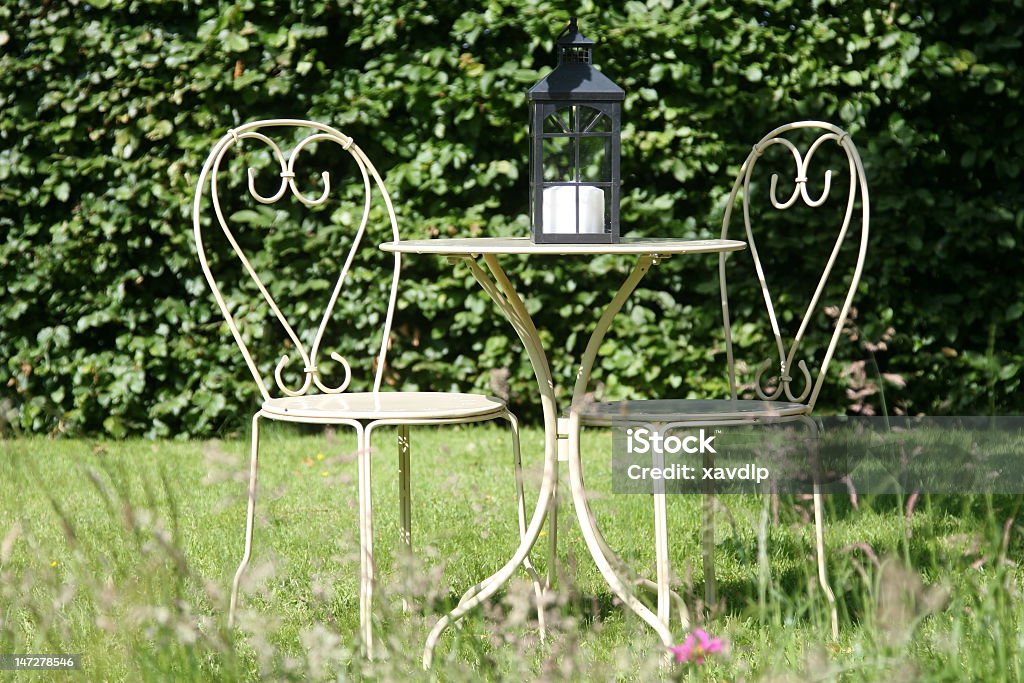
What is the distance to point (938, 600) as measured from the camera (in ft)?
3.64

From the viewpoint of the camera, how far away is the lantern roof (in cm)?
201

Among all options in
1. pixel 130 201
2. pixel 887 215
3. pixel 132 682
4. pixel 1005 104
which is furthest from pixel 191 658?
pixel 1005 104

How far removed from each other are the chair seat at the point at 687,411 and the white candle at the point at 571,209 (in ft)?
1.16

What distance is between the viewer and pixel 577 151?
81.4 inches

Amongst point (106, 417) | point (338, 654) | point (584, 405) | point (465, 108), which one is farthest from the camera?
point (106, 417)

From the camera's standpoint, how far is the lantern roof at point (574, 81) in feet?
6.61

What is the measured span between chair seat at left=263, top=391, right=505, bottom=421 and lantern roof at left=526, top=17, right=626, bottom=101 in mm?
604

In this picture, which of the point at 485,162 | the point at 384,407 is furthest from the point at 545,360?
the point at 485,162

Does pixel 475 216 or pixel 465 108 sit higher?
pixel 465 108

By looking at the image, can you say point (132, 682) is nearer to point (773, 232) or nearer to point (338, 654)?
point (338, 654)

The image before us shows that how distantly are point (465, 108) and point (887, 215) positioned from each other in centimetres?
153

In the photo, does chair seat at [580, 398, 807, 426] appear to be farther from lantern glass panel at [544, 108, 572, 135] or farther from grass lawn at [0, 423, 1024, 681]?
lantern glass panel at [544, 108, 572, 135]

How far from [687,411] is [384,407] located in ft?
1.94

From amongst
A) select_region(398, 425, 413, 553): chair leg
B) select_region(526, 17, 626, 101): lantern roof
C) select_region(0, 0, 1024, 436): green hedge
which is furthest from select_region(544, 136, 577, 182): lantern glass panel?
select_region(0, 0, 1024, 436): green hedge
